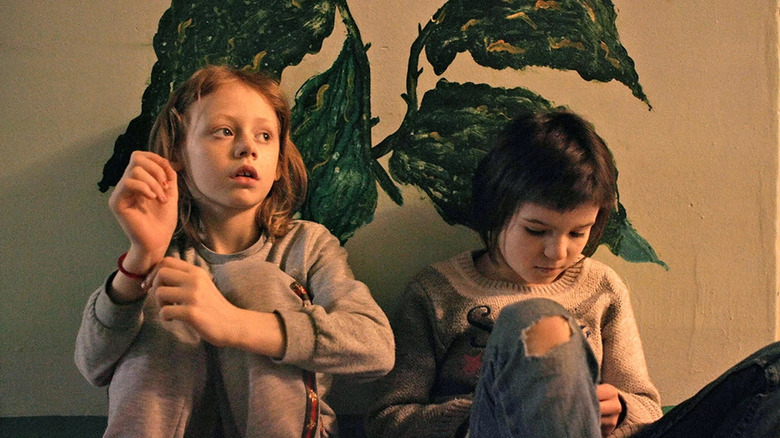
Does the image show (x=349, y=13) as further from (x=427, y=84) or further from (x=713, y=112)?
(x=713, y=112)

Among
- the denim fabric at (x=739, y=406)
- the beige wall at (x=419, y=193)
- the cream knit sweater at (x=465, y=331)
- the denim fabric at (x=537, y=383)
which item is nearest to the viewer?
the denim fabric at (x=537, y=383)

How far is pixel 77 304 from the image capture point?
122 cm

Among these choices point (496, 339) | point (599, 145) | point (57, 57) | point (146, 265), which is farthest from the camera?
point (57, 57)

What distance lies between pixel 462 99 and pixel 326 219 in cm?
35

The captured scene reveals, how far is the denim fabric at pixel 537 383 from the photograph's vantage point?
0.66m

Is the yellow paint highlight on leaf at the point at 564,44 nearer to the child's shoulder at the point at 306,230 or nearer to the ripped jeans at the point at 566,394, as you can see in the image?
the child's shoulder at the point at 306,230

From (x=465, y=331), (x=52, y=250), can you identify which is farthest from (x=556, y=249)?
(x=52, y=250)

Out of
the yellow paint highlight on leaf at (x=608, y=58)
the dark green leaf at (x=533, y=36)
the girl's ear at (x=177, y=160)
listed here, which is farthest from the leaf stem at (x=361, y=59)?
the yellow paint highlight on leaf at (x=608, y=58)

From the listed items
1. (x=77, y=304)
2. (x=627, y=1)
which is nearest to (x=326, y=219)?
(x=77, y=304)

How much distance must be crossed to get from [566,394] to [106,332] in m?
0.61

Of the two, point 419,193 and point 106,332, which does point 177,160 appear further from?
point 419,193

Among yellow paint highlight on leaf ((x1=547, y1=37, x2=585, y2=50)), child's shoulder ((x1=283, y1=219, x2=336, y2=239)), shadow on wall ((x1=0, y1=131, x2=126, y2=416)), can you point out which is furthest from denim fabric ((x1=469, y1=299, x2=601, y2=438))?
shadow on wall ((x1=0, y1=131, x2=126, y2=416))

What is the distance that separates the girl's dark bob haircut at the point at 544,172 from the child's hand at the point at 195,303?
0.48 m

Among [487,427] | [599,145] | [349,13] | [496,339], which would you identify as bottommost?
[487,427]
